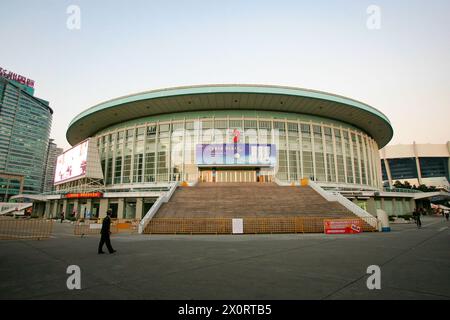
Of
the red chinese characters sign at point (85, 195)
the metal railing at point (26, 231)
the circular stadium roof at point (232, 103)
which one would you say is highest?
the circular stadium roof at point (232, 103)

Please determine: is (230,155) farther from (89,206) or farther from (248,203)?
(89,206)

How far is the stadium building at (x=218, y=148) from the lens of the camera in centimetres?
3700

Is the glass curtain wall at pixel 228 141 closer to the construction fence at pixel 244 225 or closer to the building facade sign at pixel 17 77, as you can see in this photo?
the construction fence at pixel 244 225

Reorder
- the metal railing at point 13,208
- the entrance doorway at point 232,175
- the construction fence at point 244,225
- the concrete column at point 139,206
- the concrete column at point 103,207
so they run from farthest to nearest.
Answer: the metal railing at point 13,208
the entrance doorway at point 232,175
the concrete column at point 103,207
the concrete column at point 139,206
the construction fence at point 244,225

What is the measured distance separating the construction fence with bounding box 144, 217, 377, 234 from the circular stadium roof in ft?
78.4

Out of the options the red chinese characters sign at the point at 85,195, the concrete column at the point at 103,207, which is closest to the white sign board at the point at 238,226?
the concrete column at the point at 103,207

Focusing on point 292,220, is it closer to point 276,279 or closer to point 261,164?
point 276,279

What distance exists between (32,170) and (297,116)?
155 metres

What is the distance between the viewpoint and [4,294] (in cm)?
426

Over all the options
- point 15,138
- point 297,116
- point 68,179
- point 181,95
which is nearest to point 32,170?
point 15,138

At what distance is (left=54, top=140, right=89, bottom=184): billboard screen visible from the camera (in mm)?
39875

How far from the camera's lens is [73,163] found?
4259cm

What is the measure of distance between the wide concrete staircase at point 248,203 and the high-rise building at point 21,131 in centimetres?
13583

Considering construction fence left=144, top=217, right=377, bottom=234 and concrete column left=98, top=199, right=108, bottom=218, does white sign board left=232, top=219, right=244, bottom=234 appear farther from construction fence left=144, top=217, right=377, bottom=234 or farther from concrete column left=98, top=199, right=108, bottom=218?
concrete column left=98, top=199, right=108, bottom=218
